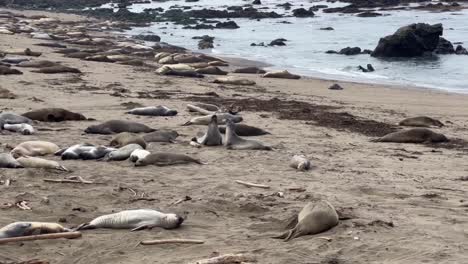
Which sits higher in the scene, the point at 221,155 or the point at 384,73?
the point at 221,155

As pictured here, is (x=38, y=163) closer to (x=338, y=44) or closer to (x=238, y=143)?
(x=238, y=143)

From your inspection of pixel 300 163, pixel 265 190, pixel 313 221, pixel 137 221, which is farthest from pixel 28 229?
pixel 300 163

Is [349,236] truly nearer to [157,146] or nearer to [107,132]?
[157,146]

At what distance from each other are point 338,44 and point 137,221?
26.7m

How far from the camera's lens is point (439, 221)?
5.12m

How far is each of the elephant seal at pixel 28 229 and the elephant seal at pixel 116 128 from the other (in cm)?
412

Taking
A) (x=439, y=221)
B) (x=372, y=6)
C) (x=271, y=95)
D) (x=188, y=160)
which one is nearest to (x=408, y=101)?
(x=271, y=95)

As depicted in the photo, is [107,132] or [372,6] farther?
[372,6]

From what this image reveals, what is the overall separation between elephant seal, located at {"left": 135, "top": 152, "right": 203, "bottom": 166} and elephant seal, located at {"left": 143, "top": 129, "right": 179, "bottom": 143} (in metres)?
1.22

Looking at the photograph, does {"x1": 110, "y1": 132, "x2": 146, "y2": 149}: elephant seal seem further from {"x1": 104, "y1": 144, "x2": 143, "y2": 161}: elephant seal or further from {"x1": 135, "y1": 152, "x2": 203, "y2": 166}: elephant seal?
{"x1": 135, "y1": 152, "x2": 203, "y2": 166}: elephant seal

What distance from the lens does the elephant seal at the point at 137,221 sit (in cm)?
486

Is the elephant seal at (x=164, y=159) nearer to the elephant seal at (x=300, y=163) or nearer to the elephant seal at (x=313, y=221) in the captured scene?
the elephant seal at (x=300, y=163)

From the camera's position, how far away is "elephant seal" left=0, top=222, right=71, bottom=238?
4.49 metres

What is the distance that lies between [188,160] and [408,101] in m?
8.29
